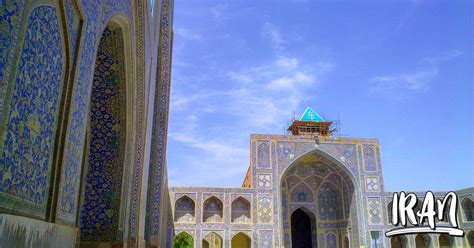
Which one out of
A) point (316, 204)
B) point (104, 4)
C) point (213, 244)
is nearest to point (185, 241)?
point (213, 244)

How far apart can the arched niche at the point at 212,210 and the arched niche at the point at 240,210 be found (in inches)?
22.2

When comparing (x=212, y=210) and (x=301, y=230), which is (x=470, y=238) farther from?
(x=212, y=210)

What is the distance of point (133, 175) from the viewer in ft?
17.1

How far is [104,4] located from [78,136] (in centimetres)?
115

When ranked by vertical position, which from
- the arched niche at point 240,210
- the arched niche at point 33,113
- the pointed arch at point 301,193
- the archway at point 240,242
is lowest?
the archway at point 240,242

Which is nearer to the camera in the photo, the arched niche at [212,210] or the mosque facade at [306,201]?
the mosque facade at [306,201]

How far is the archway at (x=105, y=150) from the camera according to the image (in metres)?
4.65

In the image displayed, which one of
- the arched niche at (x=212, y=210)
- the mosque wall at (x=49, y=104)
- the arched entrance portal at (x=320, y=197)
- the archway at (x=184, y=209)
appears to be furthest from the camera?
the arched entrance portal at (x=320, y=197)

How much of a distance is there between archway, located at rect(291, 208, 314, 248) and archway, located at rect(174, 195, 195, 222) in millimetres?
6370

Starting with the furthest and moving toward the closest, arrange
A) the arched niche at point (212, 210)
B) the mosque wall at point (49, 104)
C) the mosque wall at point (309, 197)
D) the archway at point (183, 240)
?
the arched niche at point (212, 210)
the mosque wall at point (309, 197)
the archway at point (183, 240)
the mosque wall at point (49, 104)

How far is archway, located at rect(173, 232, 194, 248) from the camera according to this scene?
16578mm

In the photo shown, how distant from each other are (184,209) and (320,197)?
7.03 m

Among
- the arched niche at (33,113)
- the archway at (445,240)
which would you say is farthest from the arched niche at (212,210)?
the arched niche at (33,113)

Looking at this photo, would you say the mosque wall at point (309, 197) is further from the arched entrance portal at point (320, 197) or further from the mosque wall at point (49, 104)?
the mosque wall at point (49, 104)
